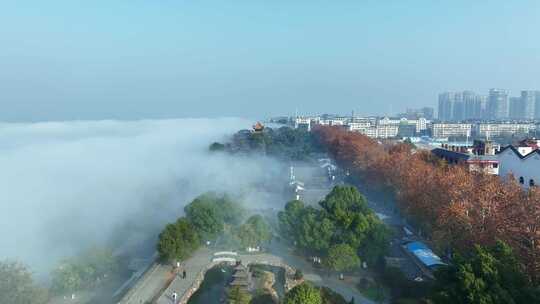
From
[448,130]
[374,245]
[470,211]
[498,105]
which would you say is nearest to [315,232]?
[374,245]

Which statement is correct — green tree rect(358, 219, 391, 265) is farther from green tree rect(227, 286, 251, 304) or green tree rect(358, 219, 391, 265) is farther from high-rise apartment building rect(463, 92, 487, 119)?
high-rise apartment building rect(463, 92, 487, 119)

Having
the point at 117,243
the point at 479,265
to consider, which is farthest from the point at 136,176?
the point at 479,265

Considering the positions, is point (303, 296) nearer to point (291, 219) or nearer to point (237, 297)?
point (237, 297)

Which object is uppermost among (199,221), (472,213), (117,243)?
(472,213)

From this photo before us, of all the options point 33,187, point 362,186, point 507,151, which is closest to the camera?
point 507,151

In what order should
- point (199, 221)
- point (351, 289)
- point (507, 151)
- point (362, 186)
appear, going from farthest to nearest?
point (362, 186) < point (507, 151) < point (199, 221) < point (351, 289)

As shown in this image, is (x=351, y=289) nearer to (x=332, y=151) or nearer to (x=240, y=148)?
(x=332, y=151)

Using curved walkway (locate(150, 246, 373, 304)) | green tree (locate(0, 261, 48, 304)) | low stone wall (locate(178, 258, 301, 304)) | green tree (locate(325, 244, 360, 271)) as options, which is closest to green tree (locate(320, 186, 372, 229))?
green tree (locate(325, 244, 360, 271))
